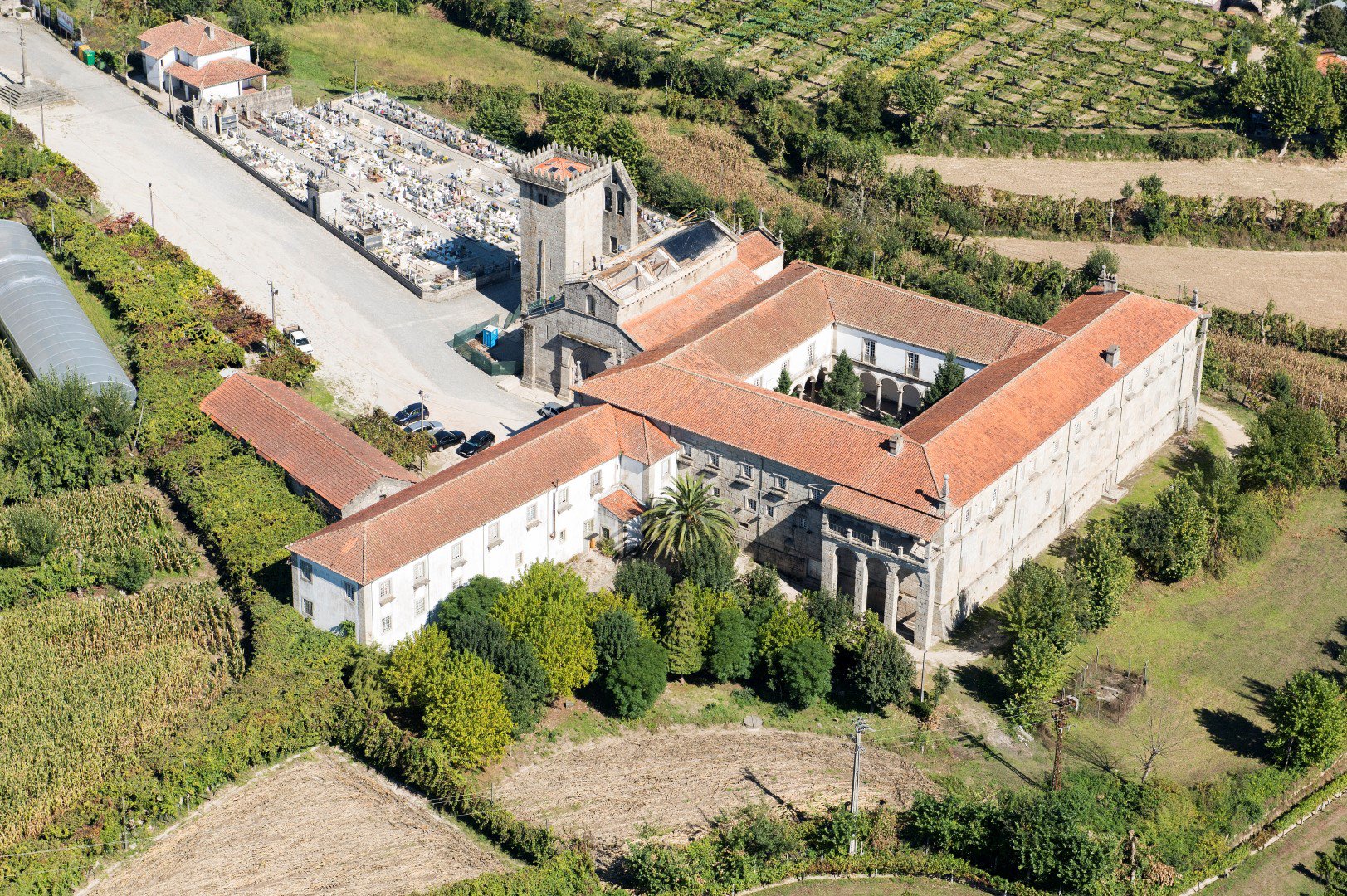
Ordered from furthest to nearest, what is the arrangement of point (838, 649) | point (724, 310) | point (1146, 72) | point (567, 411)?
1. point (1146, 72)
2. point (724, 310)
3. point (567, 411)
4. point (838, 649)

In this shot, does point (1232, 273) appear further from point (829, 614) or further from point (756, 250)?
point (829, 614)

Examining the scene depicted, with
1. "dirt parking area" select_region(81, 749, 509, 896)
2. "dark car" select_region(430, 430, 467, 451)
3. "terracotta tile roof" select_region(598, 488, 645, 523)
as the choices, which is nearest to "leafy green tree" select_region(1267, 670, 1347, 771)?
"terracotta tile roof" select_region(598, 488, 645, 523)

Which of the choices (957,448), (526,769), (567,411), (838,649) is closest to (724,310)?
(567,411)

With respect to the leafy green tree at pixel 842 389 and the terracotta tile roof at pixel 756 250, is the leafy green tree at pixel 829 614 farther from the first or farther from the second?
the terracotta tile roof at pixel 756 250

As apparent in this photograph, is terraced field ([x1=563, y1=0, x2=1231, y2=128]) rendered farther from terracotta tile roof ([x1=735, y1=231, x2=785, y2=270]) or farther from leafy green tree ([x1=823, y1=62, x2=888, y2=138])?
terracotta tile roof ([x1=735, y1=231, x2=785, y2=270])

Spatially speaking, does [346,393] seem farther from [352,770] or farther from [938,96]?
[938,96]

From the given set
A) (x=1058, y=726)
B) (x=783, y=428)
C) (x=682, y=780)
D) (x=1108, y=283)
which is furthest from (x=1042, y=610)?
(x=1108, y=283)

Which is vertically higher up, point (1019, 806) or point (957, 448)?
point (957, 448)

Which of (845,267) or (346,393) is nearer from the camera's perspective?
(346,393)
